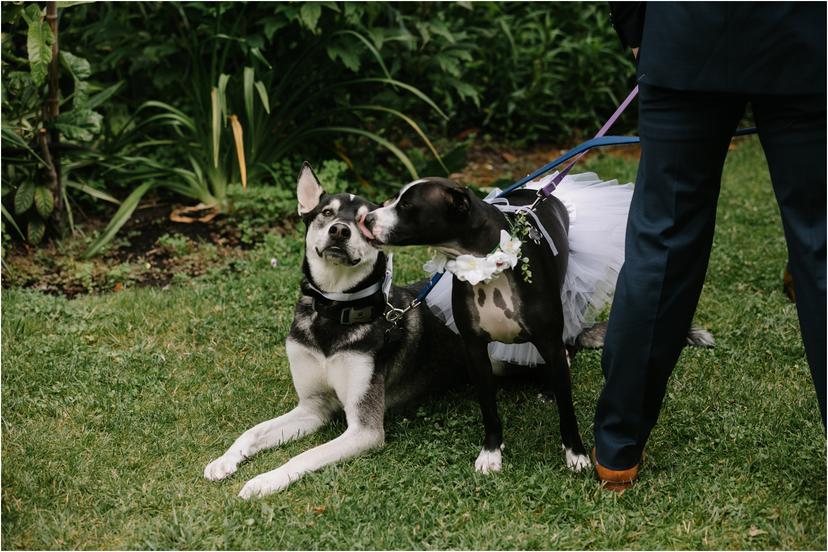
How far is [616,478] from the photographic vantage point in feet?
10.7

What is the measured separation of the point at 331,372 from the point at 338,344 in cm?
13

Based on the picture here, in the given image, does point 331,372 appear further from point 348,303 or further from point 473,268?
point 473,268

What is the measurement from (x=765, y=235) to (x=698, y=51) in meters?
3.96

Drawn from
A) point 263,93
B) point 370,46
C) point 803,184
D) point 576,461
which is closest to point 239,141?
point 263,93

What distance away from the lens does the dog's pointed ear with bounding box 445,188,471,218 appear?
3.21 m

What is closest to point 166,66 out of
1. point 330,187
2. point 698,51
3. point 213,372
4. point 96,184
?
point 96,184

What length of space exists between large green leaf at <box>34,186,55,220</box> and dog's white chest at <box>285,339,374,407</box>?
2.71m

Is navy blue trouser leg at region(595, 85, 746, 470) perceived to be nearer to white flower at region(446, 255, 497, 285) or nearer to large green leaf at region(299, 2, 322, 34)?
white flower at region(446, 255, 497, 285)

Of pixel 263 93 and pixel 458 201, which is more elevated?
pixel 458 201

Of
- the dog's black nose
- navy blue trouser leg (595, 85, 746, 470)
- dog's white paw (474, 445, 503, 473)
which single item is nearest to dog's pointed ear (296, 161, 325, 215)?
the dog's black nose

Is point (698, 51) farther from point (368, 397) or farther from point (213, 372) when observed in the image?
point (213, 372)

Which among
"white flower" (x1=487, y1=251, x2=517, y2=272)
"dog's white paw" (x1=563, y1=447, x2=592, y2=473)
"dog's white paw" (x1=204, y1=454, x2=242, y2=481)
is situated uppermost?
"white flower" (x1=487, y1=251, x2=517, y2=272)

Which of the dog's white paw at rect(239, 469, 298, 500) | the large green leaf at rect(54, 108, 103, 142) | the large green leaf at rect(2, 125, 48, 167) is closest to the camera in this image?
the dog's white paw at rect(239, 469, 298, 500)

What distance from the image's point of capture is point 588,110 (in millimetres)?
8727
